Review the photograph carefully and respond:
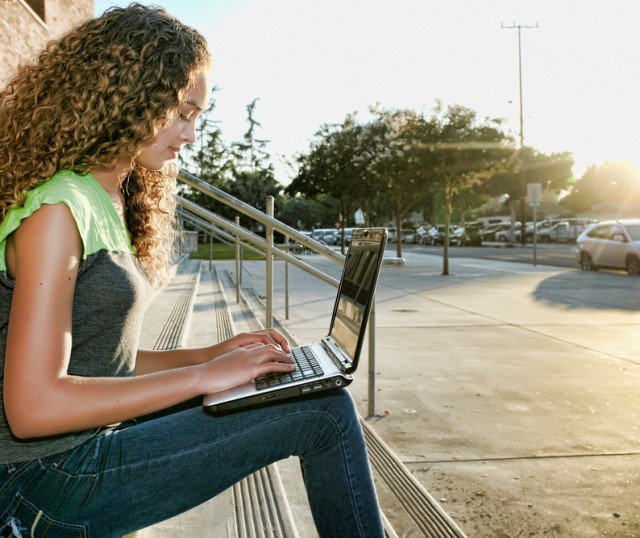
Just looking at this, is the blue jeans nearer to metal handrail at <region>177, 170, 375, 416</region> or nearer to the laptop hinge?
the laptop hinge

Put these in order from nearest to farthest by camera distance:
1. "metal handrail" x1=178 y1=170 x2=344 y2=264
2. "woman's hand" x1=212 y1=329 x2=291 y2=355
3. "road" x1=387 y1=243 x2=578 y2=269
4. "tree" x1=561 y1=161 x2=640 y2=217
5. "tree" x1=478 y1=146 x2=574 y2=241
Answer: "woman's hand" x1=212 y1=329 x2=291 y2=355, "metal handrail" x1=178 y1=170 x2=344 y2=264, "road" x1=387 y1=243 x2=578 y2=269, "tree" x1=478 y1=146 x2=574 y2=241, "tree" x1=561 y1=161 x2=640 y2=217

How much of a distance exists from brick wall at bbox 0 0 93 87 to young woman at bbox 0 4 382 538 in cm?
340

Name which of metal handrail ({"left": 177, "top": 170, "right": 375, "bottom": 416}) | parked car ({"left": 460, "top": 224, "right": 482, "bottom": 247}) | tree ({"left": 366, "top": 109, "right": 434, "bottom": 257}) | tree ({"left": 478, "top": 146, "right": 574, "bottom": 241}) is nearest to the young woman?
metal handrail ({"left": 177, "top": 170, "right": 375, "bottom": 416})

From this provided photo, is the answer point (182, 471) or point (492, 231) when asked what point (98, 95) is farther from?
point (492, 231)

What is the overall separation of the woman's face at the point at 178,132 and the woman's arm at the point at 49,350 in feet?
1.16

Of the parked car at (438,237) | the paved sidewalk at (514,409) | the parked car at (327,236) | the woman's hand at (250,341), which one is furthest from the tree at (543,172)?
the woman's hand at (250,341)

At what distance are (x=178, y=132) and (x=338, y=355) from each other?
724 millimetres

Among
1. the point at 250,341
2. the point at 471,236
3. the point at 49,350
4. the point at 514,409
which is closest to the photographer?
the point at 49,350

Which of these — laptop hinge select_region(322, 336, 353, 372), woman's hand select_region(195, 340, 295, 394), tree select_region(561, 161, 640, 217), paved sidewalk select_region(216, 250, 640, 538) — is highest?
tree select_region(561, 161, 640, 217)

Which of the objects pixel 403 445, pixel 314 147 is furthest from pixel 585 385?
pixel 314 147

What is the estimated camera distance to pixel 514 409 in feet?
14.3

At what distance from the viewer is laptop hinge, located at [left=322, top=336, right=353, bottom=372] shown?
5.76 feet

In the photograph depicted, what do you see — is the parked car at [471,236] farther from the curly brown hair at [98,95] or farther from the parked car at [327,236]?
the curly brown hair at [98,95]

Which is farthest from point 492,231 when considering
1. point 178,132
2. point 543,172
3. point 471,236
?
point 178,132
